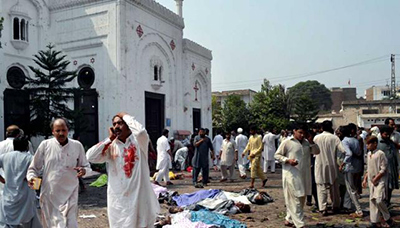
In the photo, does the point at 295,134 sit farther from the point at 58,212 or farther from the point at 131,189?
the point at 58,212

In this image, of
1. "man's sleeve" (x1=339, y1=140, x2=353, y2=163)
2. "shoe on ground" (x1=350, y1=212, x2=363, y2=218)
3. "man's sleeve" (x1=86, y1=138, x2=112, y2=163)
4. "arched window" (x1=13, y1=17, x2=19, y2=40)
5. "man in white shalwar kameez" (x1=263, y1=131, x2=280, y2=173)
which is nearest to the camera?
"man's sleeve" (x1=86, y1=138, x2=112, y2=163)

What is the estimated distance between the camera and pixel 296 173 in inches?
240

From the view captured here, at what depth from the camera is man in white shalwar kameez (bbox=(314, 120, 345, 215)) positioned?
696 centimetres

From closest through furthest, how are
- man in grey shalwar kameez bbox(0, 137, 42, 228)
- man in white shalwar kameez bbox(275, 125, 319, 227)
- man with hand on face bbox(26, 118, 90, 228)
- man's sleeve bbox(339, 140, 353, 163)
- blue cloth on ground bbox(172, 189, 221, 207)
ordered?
1. man with hand on face bbox(26, 118, 90, 228)
2. man in grey shalwar kameez bbox(0, 137, 42, 228)
3. man in white shalwar kameez bbox(275, 125, 319, 227)
4. man's sleeve bbox(339, 140, 353, 163)
5. blue cloth on ground bbox(172, 189, 221, 207)

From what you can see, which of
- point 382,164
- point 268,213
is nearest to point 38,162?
point 268,213

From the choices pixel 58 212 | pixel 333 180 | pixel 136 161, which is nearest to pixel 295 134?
pixel 333 180

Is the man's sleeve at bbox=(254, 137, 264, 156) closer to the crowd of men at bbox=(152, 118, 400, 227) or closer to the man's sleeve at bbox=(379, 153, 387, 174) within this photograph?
the crowd of men at bbox=(152, 118, 400, 227)

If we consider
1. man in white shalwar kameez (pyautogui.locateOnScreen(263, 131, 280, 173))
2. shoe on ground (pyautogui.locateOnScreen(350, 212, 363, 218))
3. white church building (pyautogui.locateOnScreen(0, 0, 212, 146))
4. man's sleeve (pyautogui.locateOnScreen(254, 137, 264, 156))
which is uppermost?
white church building (pyautogui.locateOnScreen(0, 0, 212, 146))

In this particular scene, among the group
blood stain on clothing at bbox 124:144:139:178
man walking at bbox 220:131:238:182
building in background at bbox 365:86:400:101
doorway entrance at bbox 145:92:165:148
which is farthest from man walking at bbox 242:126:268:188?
building in background at bbox 365:86:400:101

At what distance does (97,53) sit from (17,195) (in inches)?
511

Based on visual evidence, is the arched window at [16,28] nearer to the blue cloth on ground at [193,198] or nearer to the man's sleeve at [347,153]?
the blue cloth on ground at [193,198]

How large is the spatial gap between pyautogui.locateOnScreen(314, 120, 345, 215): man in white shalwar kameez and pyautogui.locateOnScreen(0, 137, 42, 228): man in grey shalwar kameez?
473 centimetres

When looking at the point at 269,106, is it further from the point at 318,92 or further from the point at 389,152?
the point at 318,92

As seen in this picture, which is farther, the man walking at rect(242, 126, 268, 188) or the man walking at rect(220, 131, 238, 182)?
the man walking at rect(220, 131, 238, 182)
